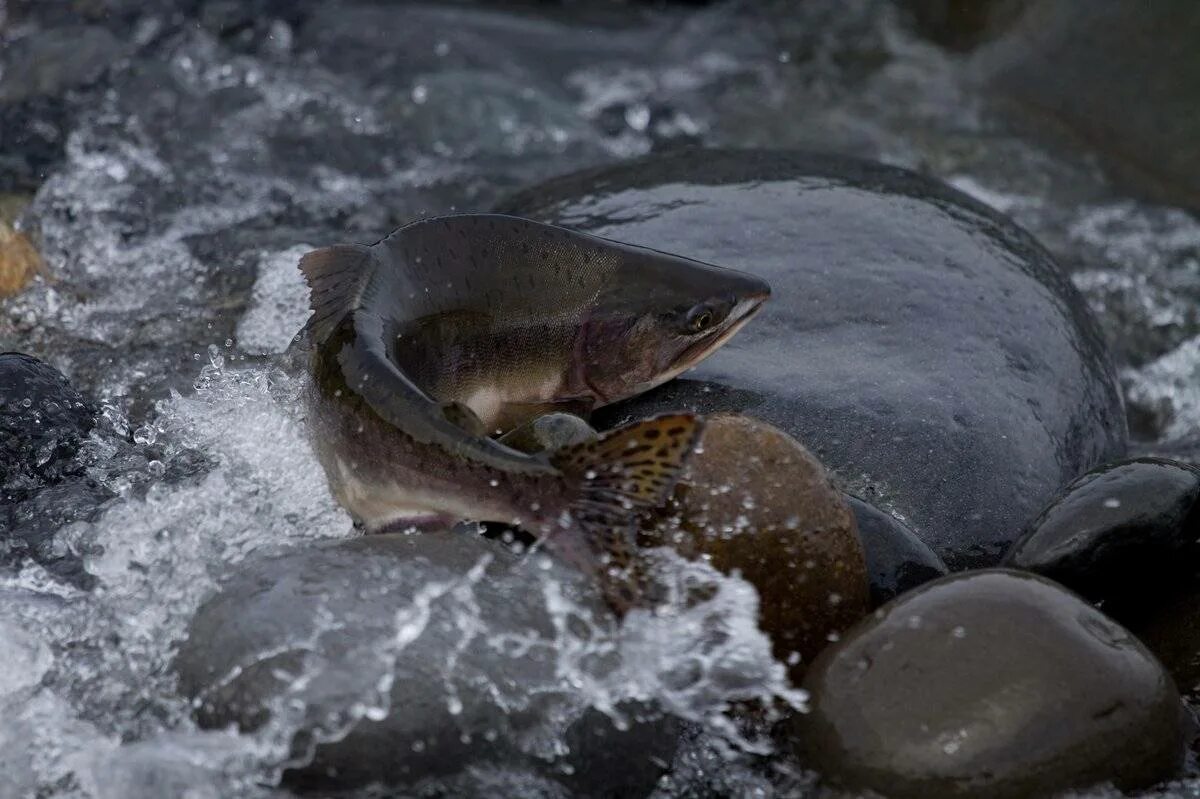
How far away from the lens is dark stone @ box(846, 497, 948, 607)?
380 centimetres


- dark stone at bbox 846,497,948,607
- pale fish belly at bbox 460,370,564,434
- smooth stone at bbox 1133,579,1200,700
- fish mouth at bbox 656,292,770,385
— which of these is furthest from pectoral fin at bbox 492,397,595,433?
smooth stone at bbox 1133,579,1200,700

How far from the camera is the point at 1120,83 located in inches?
332

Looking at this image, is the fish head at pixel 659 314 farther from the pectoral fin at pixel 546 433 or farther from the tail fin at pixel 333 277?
the tail fin at pixel 333 277

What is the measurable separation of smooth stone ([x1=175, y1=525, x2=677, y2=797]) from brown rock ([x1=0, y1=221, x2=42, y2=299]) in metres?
2.70

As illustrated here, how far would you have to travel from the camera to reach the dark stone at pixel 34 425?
14.1 feet

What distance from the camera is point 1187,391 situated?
6.27 m

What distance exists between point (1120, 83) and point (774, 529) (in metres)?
5.95

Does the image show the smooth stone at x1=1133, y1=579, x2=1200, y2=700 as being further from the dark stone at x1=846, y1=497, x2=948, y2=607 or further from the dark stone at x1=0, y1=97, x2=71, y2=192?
the dark stone at x1=0, y1=97, x2=71, y2=192

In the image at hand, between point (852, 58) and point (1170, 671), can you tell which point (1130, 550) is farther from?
point (852, 58)

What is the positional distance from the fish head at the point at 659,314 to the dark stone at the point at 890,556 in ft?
2.07

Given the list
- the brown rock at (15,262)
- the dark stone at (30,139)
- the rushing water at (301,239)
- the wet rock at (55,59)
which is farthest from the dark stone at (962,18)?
the brown rock at (15,262)

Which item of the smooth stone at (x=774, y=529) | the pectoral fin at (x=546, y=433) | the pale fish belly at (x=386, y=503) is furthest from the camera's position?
the pectoral fin at (x=546, y=433)

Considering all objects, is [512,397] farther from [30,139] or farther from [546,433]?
[30,139]

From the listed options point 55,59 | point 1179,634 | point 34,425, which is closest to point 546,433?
point 34,425
